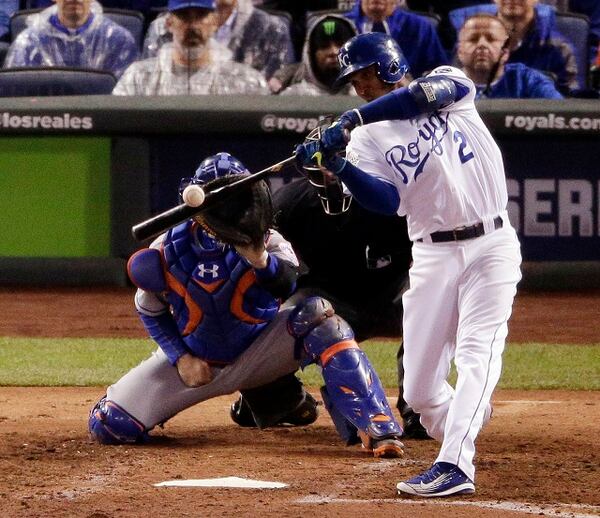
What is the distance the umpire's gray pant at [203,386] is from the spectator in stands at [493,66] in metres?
4.66

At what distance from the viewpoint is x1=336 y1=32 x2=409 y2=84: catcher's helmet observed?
195 inches

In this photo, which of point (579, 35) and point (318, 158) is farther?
point (579, 35)

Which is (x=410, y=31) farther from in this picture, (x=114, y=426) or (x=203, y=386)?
(x=114, y=426)

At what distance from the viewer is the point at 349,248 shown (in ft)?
20.2

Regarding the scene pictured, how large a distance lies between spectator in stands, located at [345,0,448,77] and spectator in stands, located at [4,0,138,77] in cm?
180

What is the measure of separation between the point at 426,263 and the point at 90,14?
623 cm

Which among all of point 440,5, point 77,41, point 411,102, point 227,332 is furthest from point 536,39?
point 411,102

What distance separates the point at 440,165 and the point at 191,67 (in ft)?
18.8

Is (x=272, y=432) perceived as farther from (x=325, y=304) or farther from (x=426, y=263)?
(x=426, y=263)

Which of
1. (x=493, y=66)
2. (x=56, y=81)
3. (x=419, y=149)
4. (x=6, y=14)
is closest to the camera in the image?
(x=419, y=149)

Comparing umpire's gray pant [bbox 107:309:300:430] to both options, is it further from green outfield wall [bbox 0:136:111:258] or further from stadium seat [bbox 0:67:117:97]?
stadium seat [bbox 0:67:117:97]

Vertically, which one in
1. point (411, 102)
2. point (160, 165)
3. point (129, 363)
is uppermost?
point (411, 102)

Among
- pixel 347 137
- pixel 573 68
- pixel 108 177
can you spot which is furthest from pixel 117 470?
pixel 573 68

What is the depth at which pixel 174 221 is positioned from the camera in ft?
15.5
